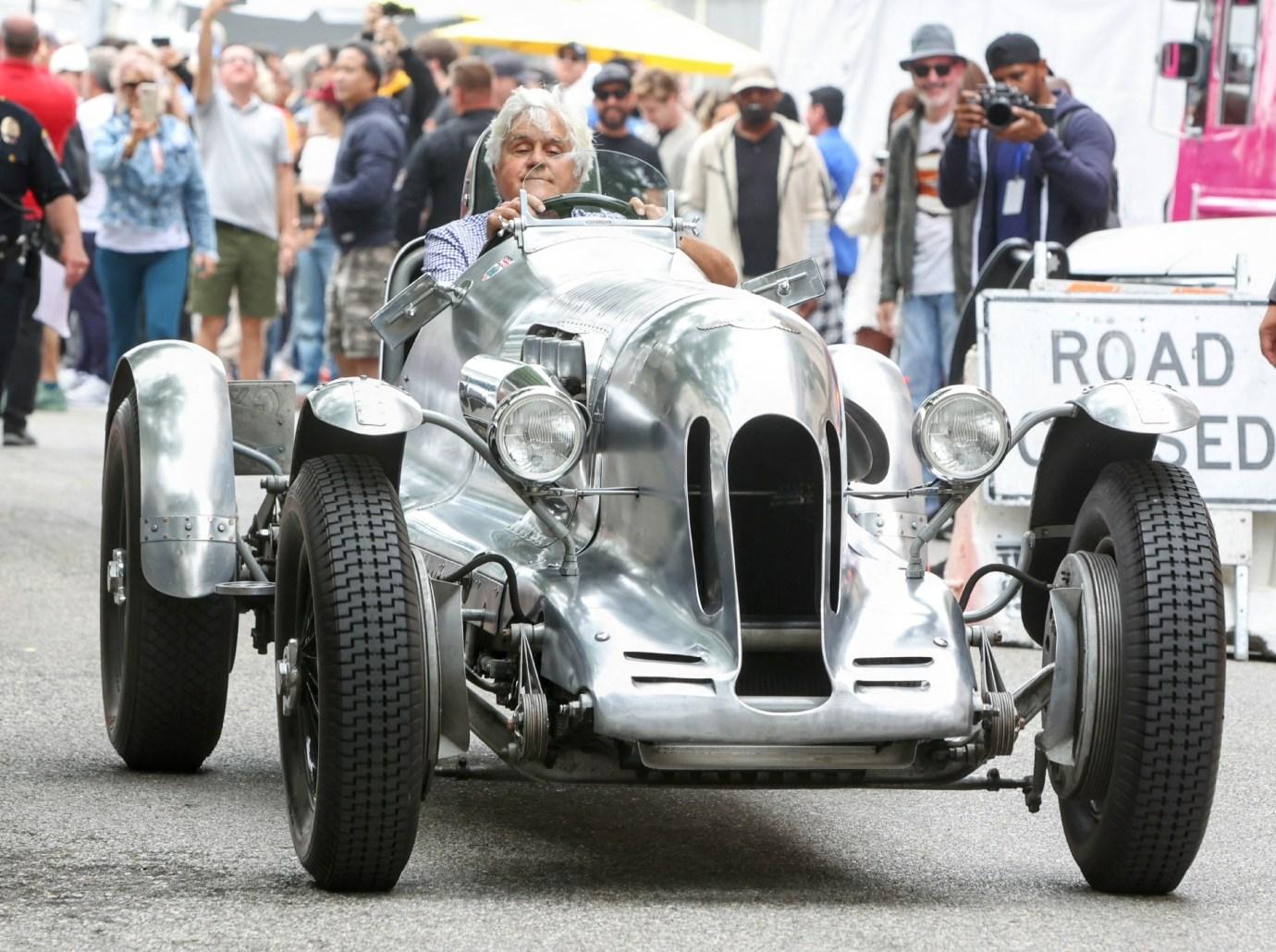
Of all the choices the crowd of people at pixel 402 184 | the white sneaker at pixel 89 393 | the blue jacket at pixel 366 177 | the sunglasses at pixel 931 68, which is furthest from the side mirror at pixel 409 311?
the white sneaker at pixel 89 393

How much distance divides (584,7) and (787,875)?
15877 millimetres

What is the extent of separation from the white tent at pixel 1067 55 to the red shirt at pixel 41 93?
6928 millimetres

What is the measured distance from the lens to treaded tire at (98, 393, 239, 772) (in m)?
5.68

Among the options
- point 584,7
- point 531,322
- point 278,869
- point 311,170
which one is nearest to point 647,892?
point 278,869

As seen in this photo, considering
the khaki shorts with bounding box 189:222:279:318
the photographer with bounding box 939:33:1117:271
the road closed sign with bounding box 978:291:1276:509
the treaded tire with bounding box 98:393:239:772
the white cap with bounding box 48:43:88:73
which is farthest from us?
the white cap with bounding box 48:43:88:73

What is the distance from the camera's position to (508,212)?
6113 millimetres

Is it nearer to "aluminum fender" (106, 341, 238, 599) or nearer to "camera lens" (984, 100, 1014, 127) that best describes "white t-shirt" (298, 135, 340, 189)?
"camera lens" (984, 100, 1014, 127)

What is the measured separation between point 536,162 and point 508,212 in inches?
18.0

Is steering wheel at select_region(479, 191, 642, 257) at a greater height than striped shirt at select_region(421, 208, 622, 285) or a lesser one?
greater

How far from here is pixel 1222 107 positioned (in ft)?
41.2

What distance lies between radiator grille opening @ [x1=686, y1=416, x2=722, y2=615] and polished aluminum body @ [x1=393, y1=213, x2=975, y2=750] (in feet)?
0.04

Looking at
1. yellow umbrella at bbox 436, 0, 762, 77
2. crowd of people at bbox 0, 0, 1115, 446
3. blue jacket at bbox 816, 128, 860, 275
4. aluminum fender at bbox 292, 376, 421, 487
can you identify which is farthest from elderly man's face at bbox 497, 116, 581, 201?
yellow umbrella at bbox 436, 0, 762, 77

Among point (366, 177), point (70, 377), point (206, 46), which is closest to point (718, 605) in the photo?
point (366, 177)

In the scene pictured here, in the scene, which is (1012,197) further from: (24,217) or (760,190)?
(24,217)
